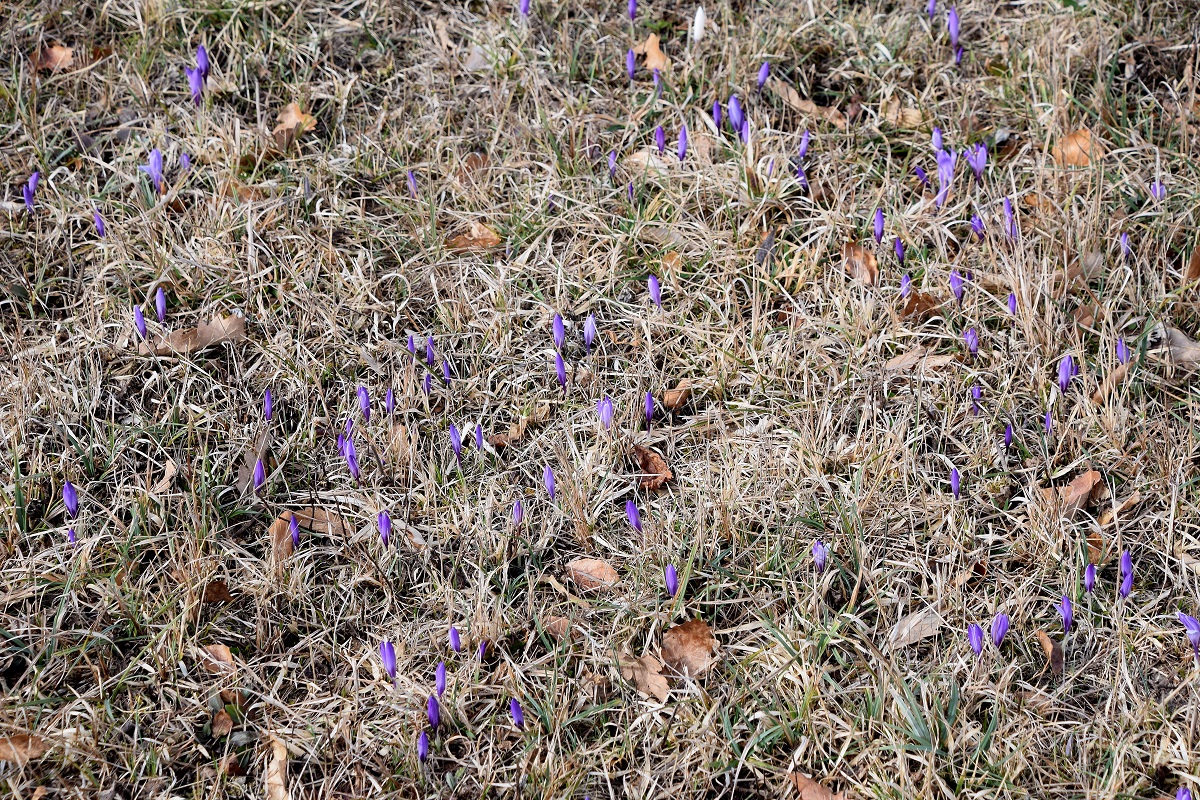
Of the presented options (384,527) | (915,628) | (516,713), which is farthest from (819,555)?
(384,527)

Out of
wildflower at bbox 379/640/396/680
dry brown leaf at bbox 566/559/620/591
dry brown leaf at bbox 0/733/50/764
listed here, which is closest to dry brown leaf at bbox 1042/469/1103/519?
dry brown leaf at bbox 566/559/620/591

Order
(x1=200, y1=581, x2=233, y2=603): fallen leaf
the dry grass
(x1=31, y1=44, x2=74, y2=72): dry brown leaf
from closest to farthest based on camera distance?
the dry grass, (x1=200, y1=581, x2=233, y2=603): fallen leaf, (x1=31, y1=44, x2=74, y2=72): dry brown leaf

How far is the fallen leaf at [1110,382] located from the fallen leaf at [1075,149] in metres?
0.80

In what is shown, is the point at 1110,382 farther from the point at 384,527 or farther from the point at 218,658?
the point at 218,658

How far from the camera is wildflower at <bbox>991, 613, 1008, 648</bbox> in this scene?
227cm

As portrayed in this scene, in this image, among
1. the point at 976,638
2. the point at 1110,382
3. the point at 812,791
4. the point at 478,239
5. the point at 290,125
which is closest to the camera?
the point at 812,791

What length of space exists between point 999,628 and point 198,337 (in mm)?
2159

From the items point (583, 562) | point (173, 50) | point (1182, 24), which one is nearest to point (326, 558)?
point (583, 562)

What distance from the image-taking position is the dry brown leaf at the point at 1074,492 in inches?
99.0

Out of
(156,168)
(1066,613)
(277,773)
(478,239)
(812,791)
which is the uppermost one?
(156,168)

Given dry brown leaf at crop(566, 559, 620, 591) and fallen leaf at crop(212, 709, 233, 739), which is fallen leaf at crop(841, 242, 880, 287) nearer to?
dry brown leaf at crop(566, 559, 620, 591)

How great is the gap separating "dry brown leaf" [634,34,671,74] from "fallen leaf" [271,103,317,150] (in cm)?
109

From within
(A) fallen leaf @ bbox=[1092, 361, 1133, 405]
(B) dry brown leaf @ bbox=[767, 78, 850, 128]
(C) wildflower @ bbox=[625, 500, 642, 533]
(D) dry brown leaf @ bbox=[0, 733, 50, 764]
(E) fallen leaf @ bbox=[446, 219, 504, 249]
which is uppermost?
(B) dry brown leaf @ bbox=[767, 78, 850, 128]

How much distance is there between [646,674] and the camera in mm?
2340
